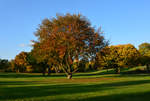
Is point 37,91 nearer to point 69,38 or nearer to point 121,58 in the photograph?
point 69,38

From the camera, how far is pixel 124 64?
241 feet

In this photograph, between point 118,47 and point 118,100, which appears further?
point 118,47

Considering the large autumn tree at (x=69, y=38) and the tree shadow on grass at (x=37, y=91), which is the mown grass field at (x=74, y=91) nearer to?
the tree shadow on grass at (x=37, y=91)

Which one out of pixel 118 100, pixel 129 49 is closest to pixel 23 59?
pixel 129 49

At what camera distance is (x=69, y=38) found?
3681cm

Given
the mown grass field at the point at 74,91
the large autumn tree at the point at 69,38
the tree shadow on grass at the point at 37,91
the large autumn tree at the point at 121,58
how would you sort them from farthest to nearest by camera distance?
the large autumn tree at the point at 121,58 → the large autumn tree at the point at 69,38 → the tree shadow on grass at the point at 37,91 → the mown grass field at the point at 74,91

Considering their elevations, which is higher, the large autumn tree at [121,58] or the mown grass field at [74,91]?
the large autumn tree at [121,58]

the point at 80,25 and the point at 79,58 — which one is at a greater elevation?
the point at 80,25

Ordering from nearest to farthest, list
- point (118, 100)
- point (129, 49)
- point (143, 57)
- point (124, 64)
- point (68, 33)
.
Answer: point (118, 100) < point (68, 33) < point (124, 64) < point (129, 49) < point (143, 57)

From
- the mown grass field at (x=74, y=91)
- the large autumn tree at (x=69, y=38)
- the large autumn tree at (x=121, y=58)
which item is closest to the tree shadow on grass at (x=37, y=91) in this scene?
the mown grass field at (x=74, y=91)

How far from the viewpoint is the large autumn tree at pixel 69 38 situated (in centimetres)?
3703

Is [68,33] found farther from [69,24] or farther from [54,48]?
[54,48]

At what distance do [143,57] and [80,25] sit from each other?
191 ft

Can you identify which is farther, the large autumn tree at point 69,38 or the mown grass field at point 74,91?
the large autumn tree at point 69,38
